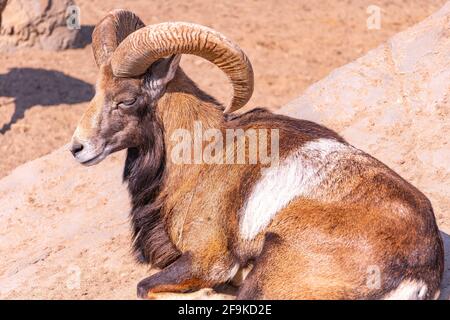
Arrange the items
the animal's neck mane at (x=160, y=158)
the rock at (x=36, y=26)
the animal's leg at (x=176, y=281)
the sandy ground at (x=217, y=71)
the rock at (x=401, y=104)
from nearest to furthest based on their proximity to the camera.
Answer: the animal's leg at (x=176, y=281) < the animal's neck mane at (x=160, y=158) < the rock at (x=401, y=104) < the sandy ground at (x=217, y=71) < the rock at (x=36, y=26)

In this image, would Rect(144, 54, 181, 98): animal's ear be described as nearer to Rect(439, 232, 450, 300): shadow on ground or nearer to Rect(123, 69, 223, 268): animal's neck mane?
Rect(123, 69, 223, 268): animal's neck mane

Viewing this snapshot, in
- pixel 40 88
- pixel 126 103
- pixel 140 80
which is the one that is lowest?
pixel 40 88

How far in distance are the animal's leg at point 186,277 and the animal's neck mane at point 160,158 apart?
0.29m

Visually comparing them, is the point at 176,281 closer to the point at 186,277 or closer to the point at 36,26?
the point at 186,277


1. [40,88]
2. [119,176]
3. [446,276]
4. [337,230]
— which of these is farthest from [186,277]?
[40,88]

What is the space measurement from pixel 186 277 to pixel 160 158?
113 cm

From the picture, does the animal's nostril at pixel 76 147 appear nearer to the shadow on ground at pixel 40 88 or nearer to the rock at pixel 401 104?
the rock at pixel 401 104

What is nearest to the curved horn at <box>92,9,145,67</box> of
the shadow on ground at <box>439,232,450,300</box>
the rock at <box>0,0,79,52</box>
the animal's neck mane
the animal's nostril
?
the animal's neck mane

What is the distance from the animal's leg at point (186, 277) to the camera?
7.81 metres

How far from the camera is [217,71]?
15.9 meters

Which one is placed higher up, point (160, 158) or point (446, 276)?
point (160, 158)

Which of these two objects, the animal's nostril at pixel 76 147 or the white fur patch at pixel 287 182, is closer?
the white fur patch at pixel 287 182

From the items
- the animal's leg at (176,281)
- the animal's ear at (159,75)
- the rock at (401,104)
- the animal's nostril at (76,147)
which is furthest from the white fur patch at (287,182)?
the rock at (401,104)
